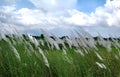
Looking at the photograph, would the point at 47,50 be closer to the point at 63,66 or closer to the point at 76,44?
the point at 76,44

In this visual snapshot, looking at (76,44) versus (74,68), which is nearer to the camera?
(74,68)

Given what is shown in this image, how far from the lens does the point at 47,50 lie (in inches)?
256

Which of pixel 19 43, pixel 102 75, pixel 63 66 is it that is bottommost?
pixel 102 75

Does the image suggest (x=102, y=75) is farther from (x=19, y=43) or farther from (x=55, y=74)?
(x=19, y=43)

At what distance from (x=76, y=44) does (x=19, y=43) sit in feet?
3.34

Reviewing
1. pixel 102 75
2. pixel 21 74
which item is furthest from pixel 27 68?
pixel 102 75

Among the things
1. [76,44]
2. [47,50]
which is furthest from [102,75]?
[47,50]

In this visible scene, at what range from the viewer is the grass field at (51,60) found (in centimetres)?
518

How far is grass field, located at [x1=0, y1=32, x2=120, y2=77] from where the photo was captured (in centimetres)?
518

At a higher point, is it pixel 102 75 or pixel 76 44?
pixel 76 44

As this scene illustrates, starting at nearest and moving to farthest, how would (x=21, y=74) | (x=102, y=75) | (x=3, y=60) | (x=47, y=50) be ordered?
1. (x=21, y=74)
2. (x=3, y=60)
3. (x=102, y=75)
4. (x=47, y=50)

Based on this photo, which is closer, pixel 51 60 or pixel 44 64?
pixel 44 64

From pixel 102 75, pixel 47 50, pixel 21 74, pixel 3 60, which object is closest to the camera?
pixel 21 74

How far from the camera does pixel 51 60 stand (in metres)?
5.82
